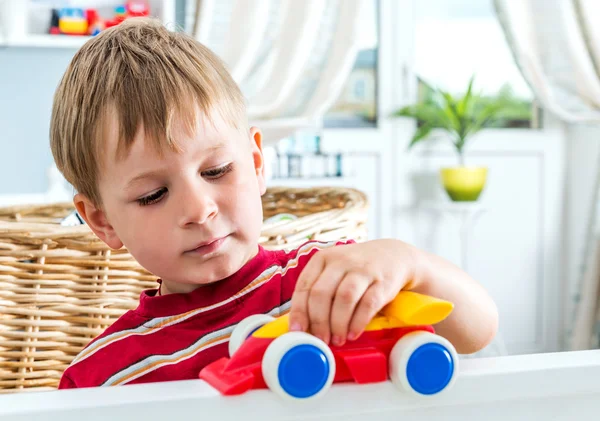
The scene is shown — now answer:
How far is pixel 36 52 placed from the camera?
7.18ft

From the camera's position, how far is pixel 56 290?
0.92 meters

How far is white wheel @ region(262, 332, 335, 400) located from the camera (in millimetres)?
355

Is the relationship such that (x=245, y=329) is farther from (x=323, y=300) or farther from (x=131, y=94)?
(x=131, y=94)

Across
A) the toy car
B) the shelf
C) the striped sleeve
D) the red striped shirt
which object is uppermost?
the shelf

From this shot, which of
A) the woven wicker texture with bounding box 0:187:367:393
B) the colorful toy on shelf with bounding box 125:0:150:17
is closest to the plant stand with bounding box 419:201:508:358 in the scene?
the colorful toy on shelf with bounding box 125:0:150:17

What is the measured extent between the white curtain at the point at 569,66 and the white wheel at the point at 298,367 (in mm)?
2494

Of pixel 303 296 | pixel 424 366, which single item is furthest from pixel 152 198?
pixel 424 366

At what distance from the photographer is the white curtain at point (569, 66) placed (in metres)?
2.61

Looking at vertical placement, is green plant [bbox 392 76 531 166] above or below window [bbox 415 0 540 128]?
below

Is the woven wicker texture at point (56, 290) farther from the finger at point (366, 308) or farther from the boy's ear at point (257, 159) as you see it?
the finger at point (366, 308)

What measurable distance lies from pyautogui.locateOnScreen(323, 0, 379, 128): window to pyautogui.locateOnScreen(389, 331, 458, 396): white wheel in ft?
7.92

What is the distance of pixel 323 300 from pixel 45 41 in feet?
5.91

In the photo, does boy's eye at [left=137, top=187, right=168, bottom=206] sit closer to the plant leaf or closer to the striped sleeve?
the striped sleeve

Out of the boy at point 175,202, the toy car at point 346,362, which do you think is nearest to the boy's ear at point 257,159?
the boy at point 175,202
